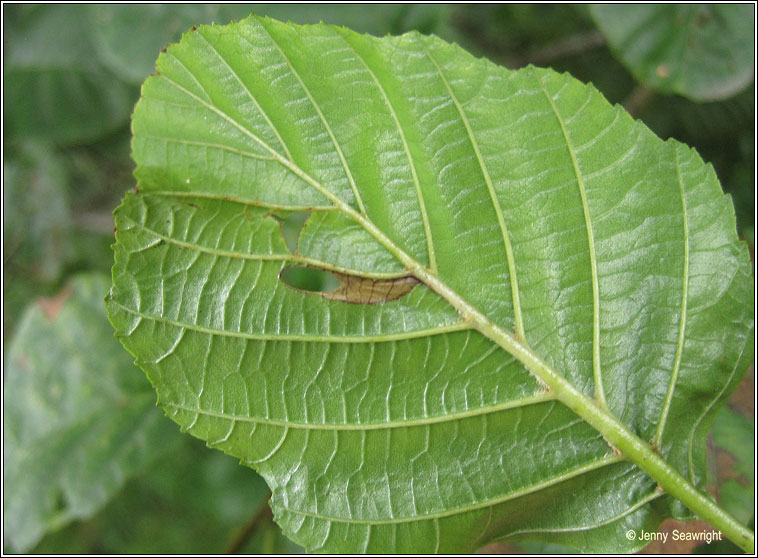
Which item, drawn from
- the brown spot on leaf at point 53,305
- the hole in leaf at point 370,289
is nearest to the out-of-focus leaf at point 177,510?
the brown spot on leaf at point 53,305

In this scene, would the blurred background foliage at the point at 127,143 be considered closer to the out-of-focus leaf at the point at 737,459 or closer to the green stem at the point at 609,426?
the out-of-focus leaf at the point at 737,459

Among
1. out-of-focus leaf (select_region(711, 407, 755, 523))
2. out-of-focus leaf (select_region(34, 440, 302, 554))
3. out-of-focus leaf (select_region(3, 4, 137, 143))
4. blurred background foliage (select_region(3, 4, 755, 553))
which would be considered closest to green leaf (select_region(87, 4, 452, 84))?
blurred background foliage (select_region(3, 4, 755, 553))

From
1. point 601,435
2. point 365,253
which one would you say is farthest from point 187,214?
point 601,435

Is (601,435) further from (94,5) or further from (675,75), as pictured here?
(94,5)

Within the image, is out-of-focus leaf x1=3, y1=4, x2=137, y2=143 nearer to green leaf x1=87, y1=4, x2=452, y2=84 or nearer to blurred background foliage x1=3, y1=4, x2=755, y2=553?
blurred background foliage x1=3, y1=4, x2=755, y2=553

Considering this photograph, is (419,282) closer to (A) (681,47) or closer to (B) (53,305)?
(A) (681,47)
